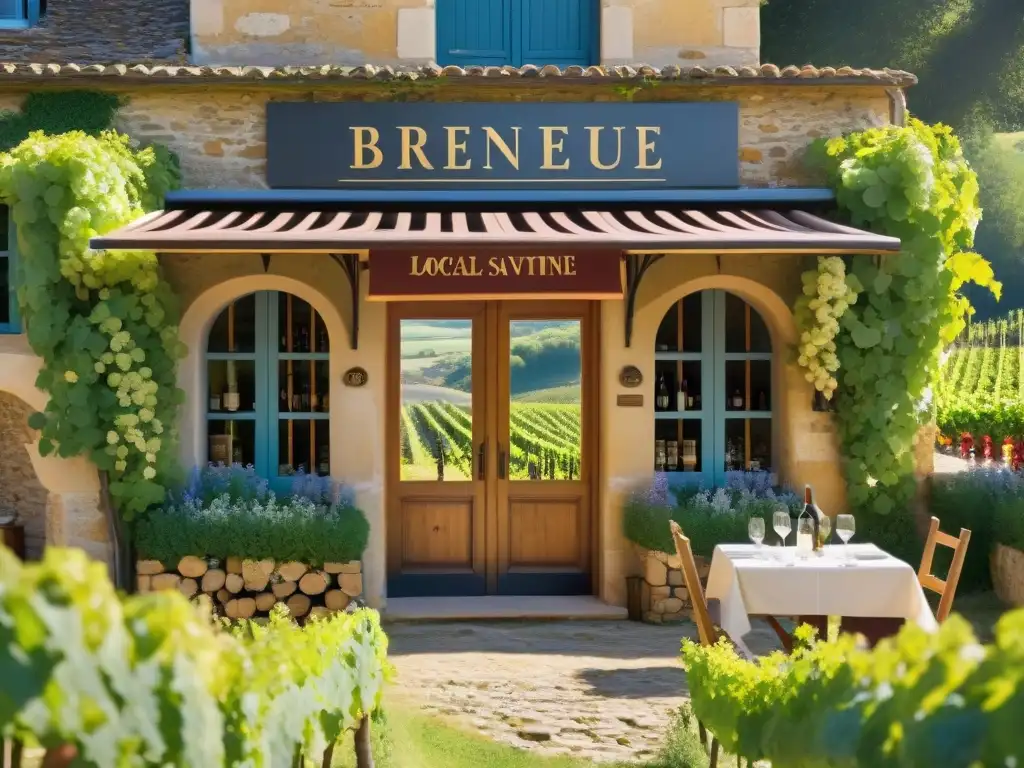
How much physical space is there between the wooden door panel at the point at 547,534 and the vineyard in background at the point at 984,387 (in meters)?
3.46

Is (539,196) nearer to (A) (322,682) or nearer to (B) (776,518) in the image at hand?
(B) (776,518)

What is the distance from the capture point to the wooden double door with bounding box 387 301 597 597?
11.5m

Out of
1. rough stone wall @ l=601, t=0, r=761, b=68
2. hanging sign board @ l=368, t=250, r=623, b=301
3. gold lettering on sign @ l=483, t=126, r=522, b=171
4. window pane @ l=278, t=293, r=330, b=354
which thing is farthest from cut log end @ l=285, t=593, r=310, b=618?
rough stone wall @ l=601, t=0, r=761, b=68

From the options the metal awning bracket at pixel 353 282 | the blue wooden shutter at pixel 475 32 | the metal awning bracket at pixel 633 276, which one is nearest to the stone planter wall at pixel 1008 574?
the metal awning bracket at pixel 633 276

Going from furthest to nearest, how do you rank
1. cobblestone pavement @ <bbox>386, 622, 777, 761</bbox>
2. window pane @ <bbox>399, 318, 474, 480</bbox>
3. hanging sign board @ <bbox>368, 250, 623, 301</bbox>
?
window pane @ <bbox>399, 318, 474, 480</bbox> → hanging sign board @ <bbox>368, 250, 623, 301</bbox> → cobblestone pavement @ <bbox>386, 622, 777, 761</bbox>

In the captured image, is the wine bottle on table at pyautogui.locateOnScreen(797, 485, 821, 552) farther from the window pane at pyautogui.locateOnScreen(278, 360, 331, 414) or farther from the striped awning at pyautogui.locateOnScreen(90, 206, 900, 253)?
the window pane at pyautogui.locateOnScreen(278, 360, 331, 414)

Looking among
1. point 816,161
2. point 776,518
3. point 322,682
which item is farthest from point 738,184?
point 322,682

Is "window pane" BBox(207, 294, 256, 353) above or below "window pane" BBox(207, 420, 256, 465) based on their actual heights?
above

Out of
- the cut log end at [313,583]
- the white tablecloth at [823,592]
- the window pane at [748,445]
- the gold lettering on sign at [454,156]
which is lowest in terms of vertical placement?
the cut log end at [313,583]

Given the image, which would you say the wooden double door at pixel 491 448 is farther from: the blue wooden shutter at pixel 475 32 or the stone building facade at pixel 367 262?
the blue wooden shutter at pixel 475 32

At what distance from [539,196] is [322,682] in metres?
7.16

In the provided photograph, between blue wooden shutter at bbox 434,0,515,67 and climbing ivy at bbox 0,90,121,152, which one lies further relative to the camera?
blue wooden shutter at bbox 434,0,515,67

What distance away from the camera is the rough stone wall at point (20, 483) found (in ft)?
39.3

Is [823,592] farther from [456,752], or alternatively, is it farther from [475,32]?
[475,32]
